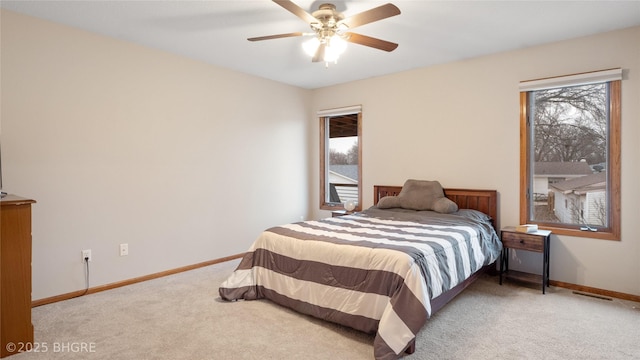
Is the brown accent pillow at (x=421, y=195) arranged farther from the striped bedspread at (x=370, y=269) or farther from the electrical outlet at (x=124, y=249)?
the electrical outlet at (x=124, y=249)

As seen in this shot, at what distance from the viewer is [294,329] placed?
2.50 meters

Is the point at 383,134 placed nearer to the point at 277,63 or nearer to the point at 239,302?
the point at 277,63

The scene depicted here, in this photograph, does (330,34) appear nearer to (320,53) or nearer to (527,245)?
(320,53)

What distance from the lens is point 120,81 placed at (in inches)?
135

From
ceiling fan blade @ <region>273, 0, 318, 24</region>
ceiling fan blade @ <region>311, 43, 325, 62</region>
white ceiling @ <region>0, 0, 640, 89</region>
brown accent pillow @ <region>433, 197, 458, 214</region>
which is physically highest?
white ceiling @ <region>0, 0, 640, 89</region>

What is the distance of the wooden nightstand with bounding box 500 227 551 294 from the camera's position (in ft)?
10.6

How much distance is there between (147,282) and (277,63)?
2801 mm

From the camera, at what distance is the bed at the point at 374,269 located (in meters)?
2.11

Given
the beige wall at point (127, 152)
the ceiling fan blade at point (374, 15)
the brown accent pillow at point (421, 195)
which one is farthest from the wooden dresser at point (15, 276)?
the brown accent pillow at point (421, 195)

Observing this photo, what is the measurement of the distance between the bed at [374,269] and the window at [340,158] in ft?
5.58

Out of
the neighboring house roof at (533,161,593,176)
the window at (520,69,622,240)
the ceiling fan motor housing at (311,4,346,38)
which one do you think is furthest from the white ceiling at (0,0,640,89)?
the neighboring house roof at (533,161,593,176)

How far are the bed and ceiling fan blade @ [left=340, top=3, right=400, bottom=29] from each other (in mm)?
1522

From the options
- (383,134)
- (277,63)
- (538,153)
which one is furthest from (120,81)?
(538,153)

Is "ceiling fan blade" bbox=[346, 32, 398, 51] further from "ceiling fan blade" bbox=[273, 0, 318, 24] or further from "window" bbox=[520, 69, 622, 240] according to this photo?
"window" bbox=[520, 69, 622, 240]
